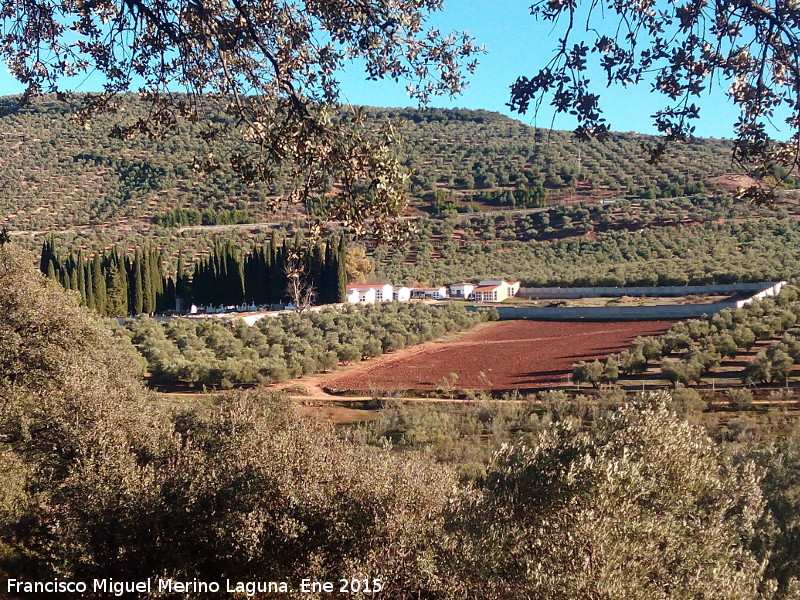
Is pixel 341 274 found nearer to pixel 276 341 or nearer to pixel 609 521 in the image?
pixel 276 341

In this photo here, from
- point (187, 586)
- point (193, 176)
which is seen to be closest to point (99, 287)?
point (187, 586)

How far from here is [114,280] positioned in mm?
38188

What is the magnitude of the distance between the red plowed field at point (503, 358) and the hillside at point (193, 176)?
1367 inches

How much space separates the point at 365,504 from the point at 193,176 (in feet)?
275

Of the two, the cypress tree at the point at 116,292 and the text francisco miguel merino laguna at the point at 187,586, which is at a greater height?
the cypress tree at the point at 116,292

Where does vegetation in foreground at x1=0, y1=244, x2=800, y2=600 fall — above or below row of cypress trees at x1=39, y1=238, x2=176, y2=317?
below

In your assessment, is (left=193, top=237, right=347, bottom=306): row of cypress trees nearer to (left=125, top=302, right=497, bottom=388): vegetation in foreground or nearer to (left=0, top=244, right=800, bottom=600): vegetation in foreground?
(left=125, top=302, right=497, bottom=388): vegetation in foreground

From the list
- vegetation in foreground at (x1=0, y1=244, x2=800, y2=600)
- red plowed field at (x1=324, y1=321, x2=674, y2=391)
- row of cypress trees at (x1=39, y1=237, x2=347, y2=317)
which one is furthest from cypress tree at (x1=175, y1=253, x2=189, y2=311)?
vegetation in foreground at (x1=0, y1=244, x2=800, y2=600)

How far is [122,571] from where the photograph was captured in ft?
27.9

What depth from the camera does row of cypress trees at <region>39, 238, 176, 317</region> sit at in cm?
3697

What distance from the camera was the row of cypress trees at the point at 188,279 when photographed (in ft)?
124

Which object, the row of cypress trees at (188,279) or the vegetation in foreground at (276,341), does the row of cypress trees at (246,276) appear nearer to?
the row of cypress trees at (188,279)

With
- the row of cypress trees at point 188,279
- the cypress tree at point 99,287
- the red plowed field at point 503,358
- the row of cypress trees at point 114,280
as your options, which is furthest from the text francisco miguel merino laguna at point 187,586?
the cypress tree at point 99,287

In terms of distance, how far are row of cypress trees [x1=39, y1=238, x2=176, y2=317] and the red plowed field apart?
48.1ft
